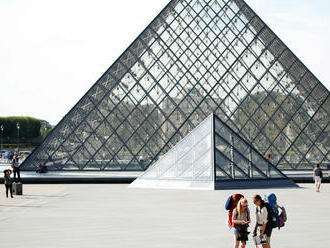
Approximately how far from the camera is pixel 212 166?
79.7 ft

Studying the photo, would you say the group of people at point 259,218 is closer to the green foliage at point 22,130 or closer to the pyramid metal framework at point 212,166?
the pyramid metal framework at point 212,166

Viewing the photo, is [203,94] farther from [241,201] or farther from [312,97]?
[241,201]

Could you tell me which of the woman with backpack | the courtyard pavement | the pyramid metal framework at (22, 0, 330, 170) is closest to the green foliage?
the pyramid metal framework at (22, 0, 330, 170)

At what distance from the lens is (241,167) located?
2505cm

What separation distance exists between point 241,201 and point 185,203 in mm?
9246

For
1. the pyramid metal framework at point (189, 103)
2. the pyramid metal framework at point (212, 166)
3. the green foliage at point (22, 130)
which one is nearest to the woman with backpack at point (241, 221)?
the pyramid metal framework at point (212, 166)

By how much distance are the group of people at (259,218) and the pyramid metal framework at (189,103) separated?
77.5 ft

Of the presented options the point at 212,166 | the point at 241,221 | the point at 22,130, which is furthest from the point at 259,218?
the point at 22,130

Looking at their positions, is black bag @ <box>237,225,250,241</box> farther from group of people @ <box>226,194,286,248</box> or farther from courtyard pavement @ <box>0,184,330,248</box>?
courtyard pavement @ <box>0,184,330,248</box>

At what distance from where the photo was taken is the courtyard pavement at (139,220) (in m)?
11.3

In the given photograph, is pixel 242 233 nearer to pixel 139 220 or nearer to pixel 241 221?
pixel 241 221

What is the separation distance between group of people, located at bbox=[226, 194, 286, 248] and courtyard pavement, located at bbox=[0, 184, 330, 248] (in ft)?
4.28

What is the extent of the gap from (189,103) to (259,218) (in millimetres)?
25756

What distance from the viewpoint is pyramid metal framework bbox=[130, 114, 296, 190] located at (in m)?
24.4
